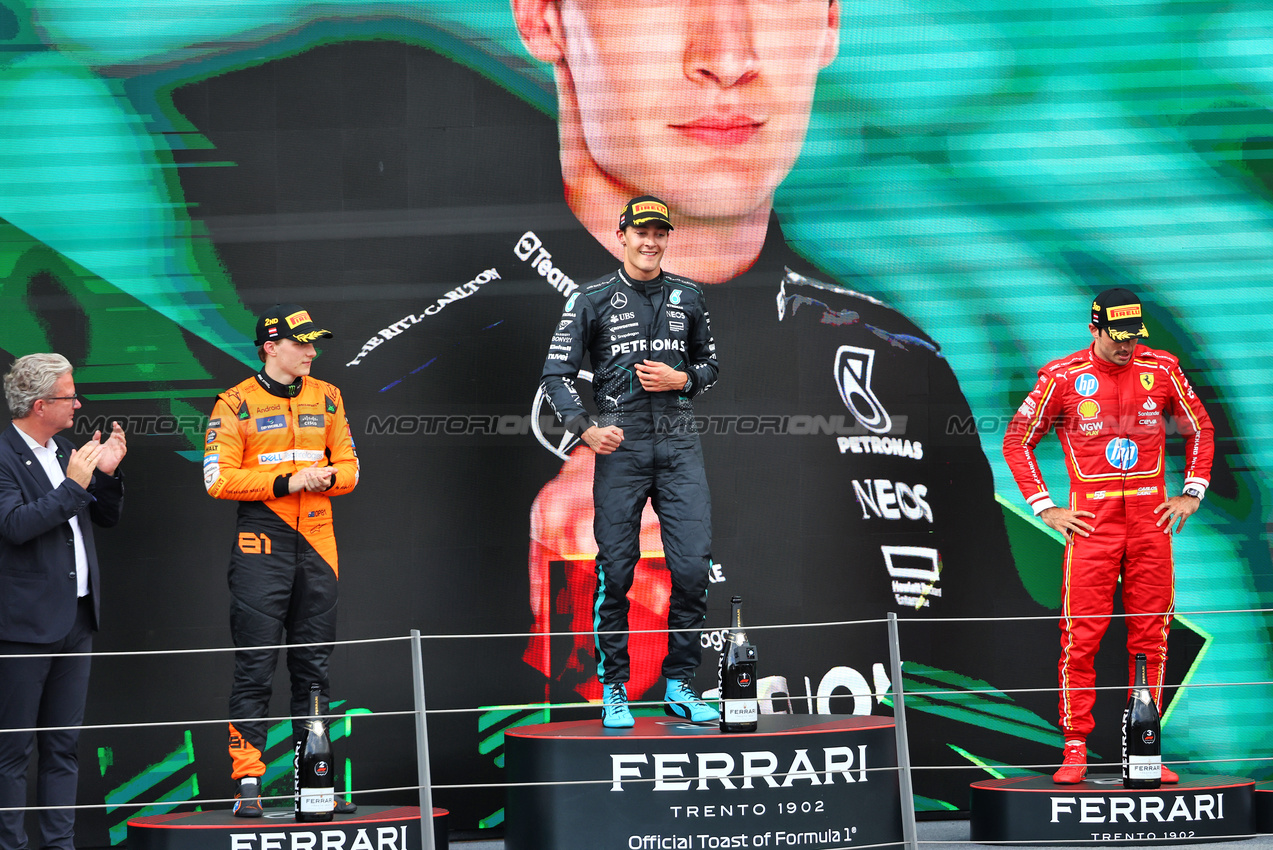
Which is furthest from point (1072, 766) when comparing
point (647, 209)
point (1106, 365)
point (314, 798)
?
point (314, 798)

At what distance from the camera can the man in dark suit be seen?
11.6ft

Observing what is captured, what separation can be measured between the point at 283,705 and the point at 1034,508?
2758 millimetres

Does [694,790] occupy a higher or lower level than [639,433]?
lower

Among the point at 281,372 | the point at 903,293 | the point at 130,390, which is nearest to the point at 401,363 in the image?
the point at 281,372

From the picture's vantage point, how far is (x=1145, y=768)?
12.5 ft

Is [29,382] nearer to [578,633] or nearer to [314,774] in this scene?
[314,774]

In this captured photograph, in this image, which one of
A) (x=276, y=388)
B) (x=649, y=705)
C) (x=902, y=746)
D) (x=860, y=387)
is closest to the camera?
(x=902, y=746)

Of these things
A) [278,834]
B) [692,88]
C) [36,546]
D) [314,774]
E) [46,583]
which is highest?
[692,88]

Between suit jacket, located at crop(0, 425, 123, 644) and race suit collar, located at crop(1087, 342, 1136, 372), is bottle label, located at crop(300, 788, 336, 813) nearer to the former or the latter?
suit jacket, located at crop(0, 425, 123, 644)

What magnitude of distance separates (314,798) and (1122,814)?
8.06ft

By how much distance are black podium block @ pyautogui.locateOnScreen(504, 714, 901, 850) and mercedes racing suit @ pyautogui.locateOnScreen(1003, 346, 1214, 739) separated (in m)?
1.05

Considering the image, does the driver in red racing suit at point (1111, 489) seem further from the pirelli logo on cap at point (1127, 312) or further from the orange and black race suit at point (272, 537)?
the orange and black race suit at point (272, 537)

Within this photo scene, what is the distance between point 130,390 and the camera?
444 cm

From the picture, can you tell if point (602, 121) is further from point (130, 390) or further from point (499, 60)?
point (130, 390)
